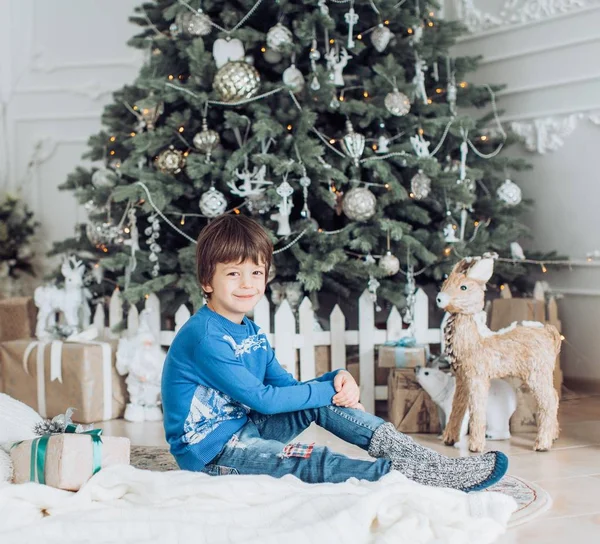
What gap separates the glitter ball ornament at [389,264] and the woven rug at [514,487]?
1244 millimetres

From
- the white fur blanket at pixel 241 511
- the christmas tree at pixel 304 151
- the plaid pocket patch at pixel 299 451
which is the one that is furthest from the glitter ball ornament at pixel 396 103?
the white fur blanket at pixel 241 511

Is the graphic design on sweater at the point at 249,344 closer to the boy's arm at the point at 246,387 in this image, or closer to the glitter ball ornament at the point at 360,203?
the boy's arm at the point at 246,387

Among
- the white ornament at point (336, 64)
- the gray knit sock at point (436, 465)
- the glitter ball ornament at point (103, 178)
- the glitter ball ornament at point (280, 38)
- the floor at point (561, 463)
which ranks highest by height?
the glitter ball ornament at point (280, 38)

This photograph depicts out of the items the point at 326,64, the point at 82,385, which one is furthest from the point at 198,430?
the point at 326,64

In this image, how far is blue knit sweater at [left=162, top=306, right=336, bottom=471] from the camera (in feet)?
8.41

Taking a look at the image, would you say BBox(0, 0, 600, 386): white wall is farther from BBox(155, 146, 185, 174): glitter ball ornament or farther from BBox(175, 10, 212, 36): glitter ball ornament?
BBox(155, 146, 185, 174): glitter ball ornament

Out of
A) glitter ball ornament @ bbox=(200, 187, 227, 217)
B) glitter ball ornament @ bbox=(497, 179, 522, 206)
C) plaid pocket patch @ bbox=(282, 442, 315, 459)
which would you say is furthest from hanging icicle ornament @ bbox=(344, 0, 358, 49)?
plaid pocket patch @ bbox=(282, 442, 315, 459)

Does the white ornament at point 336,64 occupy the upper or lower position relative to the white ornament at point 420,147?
upper

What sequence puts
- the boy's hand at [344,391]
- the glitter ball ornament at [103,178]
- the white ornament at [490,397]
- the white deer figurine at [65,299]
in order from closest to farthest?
1. the boy's hand at [344,391]
2. the white ornament at [490,397]
3. the glitter ball ornament at [103,178]
4. the white deer figurine at [65,299]

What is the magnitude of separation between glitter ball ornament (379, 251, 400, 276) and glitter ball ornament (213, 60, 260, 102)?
0.90 m

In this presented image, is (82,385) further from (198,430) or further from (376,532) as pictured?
(376,532)

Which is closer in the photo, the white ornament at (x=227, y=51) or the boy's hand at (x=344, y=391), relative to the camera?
the boy's hand at (x=344, y=391)

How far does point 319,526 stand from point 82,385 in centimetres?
214

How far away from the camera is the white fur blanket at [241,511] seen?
2.13 meters
